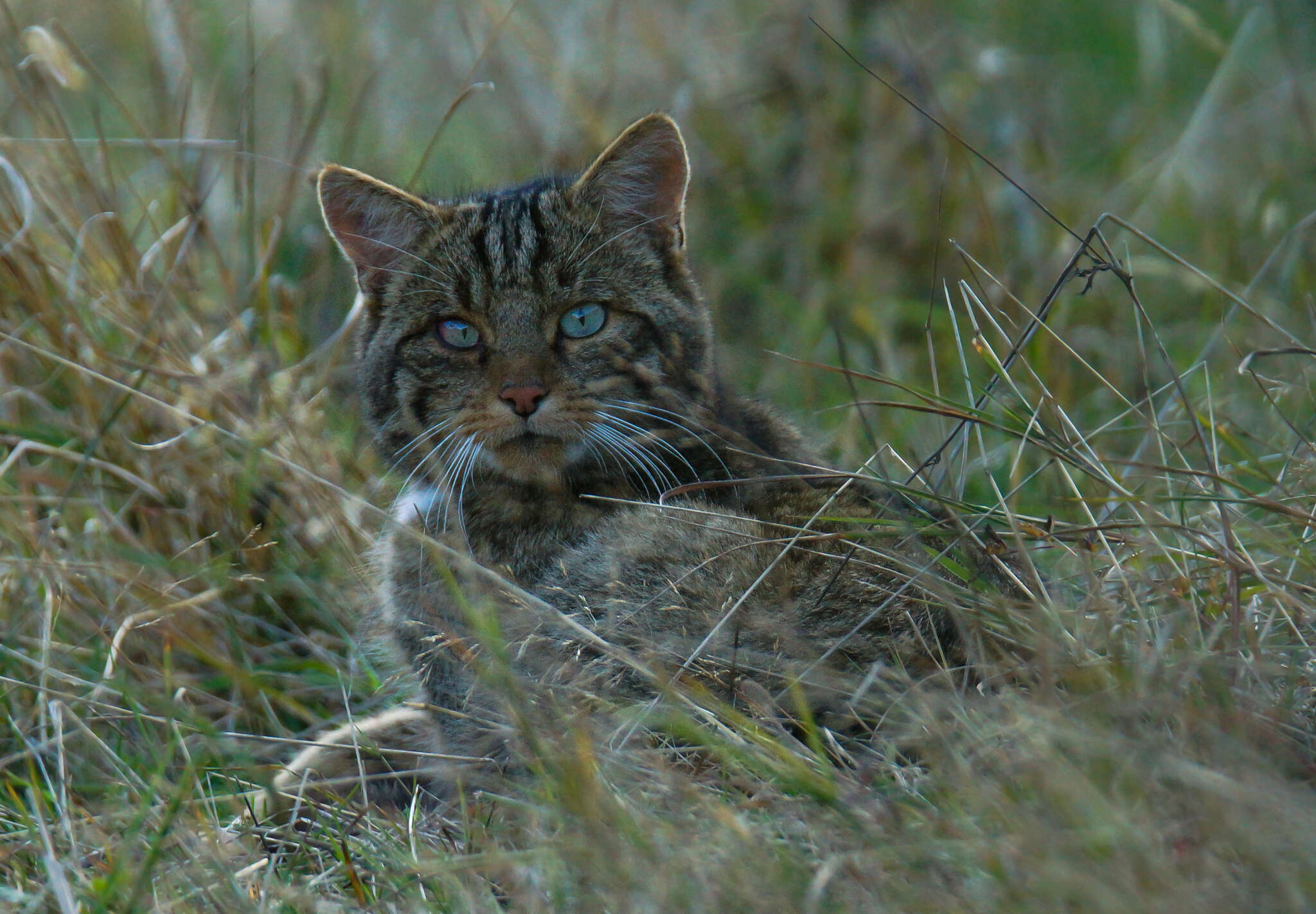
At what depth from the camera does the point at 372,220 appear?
2.58 meters

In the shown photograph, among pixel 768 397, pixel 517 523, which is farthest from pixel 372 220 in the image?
pixel 768 397

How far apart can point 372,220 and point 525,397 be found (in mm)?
648

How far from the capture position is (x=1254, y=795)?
3.81 feet

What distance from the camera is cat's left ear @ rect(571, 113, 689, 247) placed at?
2463 millimetres

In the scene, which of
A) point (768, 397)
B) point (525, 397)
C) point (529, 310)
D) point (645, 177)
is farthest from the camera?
point (768, 397)

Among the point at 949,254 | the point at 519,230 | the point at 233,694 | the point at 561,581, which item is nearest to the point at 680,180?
the point at 519,230

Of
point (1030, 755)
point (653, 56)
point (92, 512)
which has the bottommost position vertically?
point (92, 512)

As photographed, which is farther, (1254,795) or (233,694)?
(233,694)

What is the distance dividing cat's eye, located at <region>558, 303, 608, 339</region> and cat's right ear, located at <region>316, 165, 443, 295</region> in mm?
383

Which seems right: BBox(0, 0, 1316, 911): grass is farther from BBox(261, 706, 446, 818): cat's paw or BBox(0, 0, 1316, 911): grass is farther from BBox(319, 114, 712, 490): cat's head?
BBox(319, 114, 712, 490): cat's head

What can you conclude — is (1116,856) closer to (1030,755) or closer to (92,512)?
(1030,755)

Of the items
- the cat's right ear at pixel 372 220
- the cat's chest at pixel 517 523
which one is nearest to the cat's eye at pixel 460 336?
the cat's right ear at pixel 372 220

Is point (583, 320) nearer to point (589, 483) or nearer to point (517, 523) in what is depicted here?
point (589, 483)

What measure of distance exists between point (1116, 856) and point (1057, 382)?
2638mm
